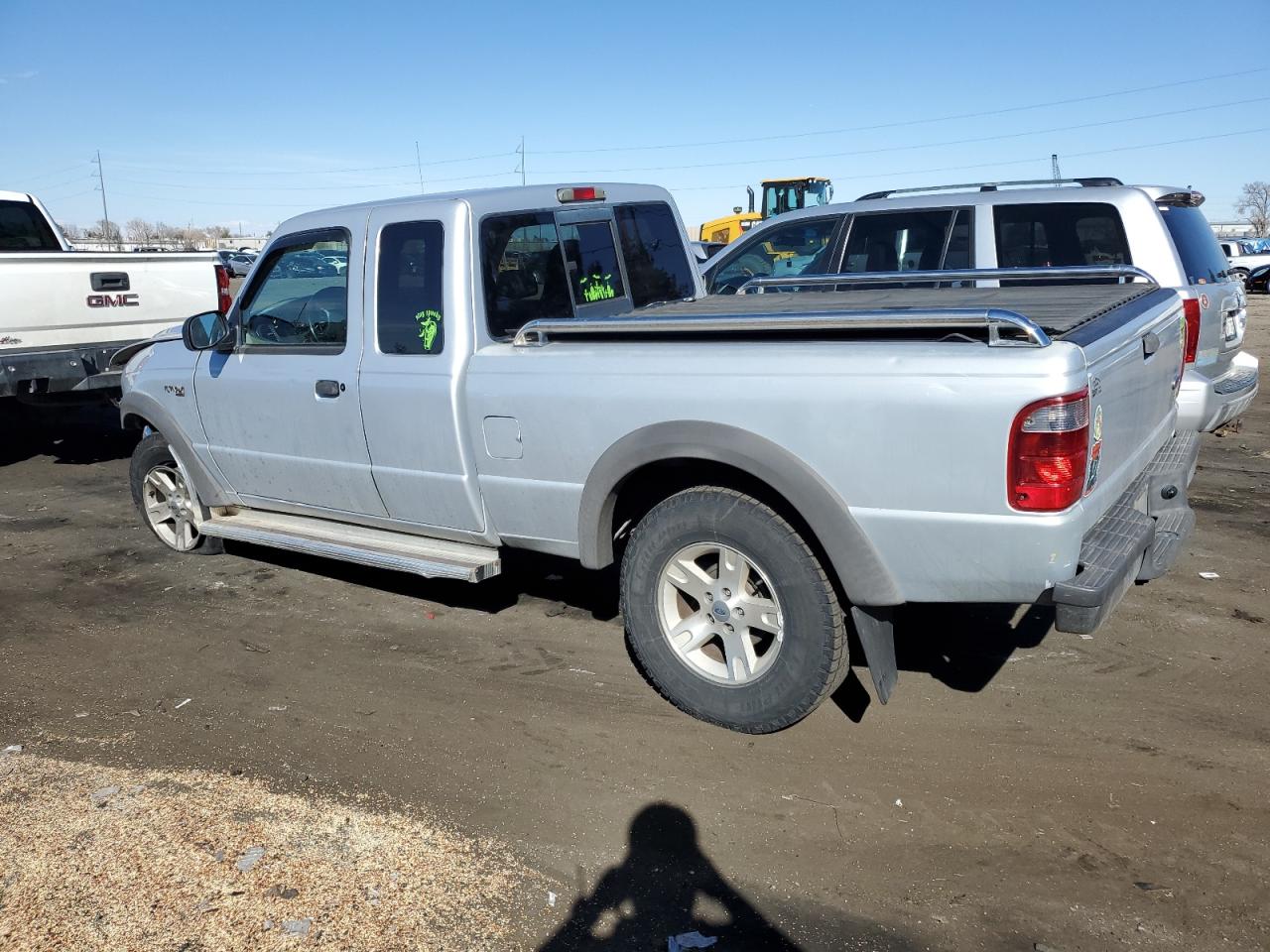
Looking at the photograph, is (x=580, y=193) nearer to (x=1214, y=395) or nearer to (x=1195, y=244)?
(x=1214, y=395)

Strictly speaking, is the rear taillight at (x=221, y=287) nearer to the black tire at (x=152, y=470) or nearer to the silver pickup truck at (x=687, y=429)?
the black tire at (x=152, y=470)

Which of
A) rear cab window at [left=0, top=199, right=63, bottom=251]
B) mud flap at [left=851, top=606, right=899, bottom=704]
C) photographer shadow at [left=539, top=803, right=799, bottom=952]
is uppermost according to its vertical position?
rear cab window at [left=0, top=199, right=63, bottom=251]

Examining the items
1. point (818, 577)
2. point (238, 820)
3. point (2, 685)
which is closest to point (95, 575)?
point (2, 685)

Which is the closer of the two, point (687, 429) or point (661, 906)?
point (661, 906)

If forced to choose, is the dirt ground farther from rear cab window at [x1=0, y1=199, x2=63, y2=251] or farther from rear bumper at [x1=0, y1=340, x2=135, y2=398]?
rear cab window at [x1=0, y1=199, x2=63, y2=251]

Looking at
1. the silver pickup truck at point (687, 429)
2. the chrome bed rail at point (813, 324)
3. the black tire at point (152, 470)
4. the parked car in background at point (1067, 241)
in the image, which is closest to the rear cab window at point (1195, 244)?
the parked car in background at point (1067, 241)

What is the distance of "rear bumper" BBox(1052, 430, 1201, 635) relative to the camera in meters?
3.21

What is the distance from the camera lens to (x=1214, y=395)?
238 inches

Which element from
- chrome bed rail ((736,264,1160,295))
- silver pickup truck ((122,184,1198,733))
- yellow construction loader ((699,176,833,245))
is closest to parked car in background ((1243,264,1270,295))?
yellow construction loader ((699,176,833,245))

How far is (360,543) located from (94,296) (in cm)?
507

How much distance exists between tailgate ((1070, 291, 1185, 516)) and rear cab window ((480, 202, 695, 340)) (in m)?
2.40

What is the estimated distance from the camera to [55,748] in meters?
4.08

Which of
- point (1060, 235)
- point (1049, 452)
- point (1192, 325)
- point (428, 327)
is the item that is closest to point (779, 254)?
point (1060, 235)

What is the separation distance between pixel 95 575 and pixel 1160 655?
586 centimetres
